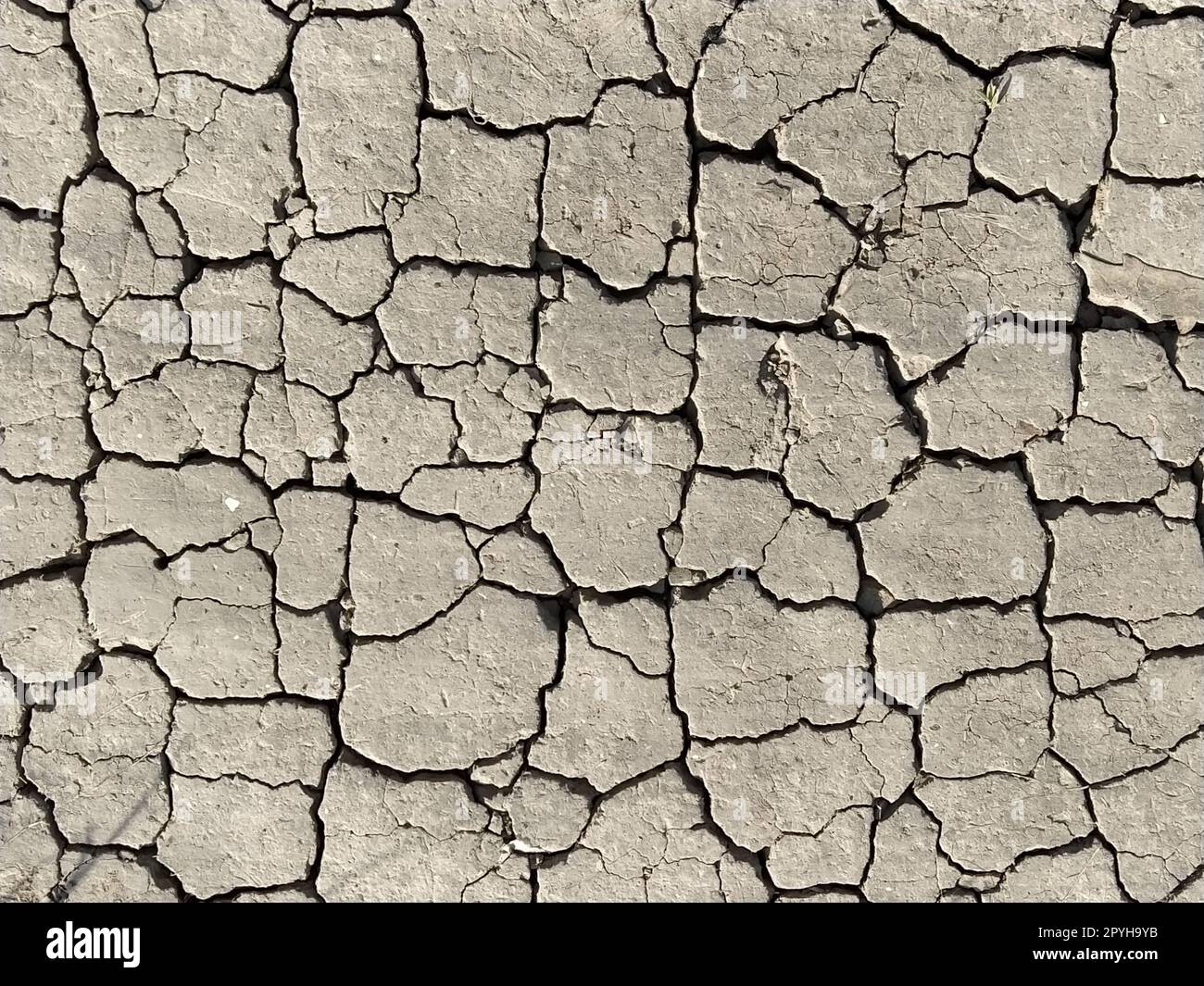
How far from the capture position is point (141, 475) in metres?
2.13

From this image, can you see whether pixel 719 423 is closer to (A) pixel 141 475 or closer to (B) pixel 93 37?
(A) pixel 141 475

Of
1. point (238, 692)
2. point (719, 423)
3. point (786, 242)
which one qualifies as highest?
point (786, 242)

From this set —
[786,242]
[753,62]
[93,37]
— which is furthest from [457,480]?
[93,37]

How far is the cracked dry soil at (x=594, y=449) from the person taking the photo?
213cm

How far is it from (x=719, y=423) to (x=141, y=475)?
159 cm

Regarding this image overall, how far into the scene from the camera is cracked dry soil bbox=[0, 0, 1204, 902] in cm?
213

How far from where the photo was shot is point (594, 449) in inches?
84.4

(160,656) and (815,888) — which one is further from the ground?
(160,656)

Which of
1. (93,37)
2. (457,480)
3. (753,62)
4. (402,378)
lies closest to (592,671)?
(457,480)
